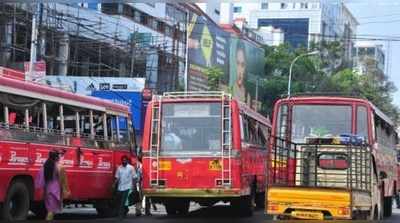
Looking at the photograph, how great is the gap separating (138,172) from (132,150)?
586 millimetres

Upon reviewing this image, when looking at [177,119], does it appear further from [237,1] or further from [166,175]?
[237,1]

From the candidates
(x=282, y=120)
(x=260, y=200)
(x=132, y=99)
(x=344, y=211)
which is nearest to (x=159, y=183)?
(x=282, y=120)

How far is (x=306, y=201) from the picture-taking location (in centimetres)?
1266

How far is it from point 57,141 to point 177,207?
462cm

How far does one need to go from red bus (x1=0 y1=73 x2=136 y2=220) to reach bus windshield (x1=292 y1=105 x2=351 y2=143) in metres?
4.20

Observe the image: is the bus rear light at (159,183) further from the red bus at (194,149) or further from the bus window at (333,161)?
the bus window at (333,161)

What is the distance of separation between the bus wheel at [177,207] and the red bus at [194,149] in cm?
98

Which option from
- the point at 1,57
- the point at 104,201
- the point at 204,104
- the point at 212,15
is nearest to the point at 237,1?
the point at 204,104

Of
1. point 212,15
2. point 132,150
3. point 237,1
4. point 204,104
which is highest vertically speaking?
point 212,15

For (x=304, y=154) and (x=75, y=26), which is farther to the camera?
(x=75, y=26)

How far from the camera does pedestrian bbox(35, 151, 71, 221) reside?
1298 cm

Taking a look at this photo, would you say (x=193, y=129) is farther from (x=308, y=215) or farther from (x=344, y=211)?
(x=344, y=211)

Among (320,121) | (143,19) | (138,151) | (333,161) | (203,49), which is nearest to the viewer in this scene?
(333,161)

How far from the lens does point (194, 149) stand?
16.1 meters
